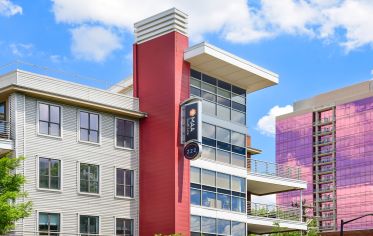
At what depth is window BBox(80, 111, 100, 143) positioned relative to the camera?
1641 inches

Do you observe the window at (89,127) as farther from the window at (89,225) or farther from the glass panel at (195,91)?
the glass panel at (195,91)

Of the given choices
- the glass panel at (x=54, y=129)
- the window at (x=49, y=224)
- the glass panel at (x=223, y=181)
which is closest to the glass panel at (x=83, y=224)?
the window at (x=49, y=224)

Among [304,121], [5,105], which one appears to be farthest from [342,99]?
[5,105]

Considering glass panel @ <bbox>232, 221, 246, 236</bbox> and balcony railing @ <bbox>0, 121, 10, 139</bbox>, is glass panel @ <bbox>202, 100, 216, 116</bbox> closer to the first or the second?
glass panel @ <bbox>232, 221, 246, 236</bbox>

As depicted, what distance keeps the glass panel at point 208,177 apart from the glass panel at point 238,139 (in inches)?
136

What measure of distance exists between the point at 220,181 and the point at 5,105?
14.9 metres

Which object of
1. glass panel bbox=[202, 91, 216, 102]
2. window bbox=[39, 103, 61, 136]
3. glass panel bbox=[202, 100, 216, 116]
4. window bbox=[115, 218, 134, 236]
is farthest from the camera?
glass panel bbox=[202, 91, 216, 102]

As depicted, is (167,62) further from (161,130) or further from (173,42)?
(161,130)

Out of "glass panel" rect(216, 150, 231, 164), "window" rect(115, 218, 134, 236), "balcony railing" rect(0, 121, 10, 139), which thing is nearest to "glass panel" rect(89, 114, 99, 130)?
"balcony railing" rect(0, 121, 10, 139)

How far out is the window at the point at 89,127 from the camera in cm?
4169

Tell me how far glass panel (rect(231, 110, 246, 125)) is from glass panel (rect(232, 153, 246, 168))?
2.46 meters

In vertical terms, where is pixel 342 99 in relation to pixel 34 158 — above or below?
above

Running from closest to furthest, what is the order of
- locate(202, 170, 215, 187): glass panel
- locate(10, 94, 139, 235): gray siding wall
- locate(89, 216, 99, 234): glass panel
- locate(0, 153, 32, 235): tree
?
locate(0, 153, 32, 235): tree < locate(10, 94, 139, 235): gray siding wall < locate(89, 216, 99, 234): glass panel < locate(202, 170, 215, 187): glass panel

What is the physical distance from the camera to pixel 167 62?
44219 millimetres
